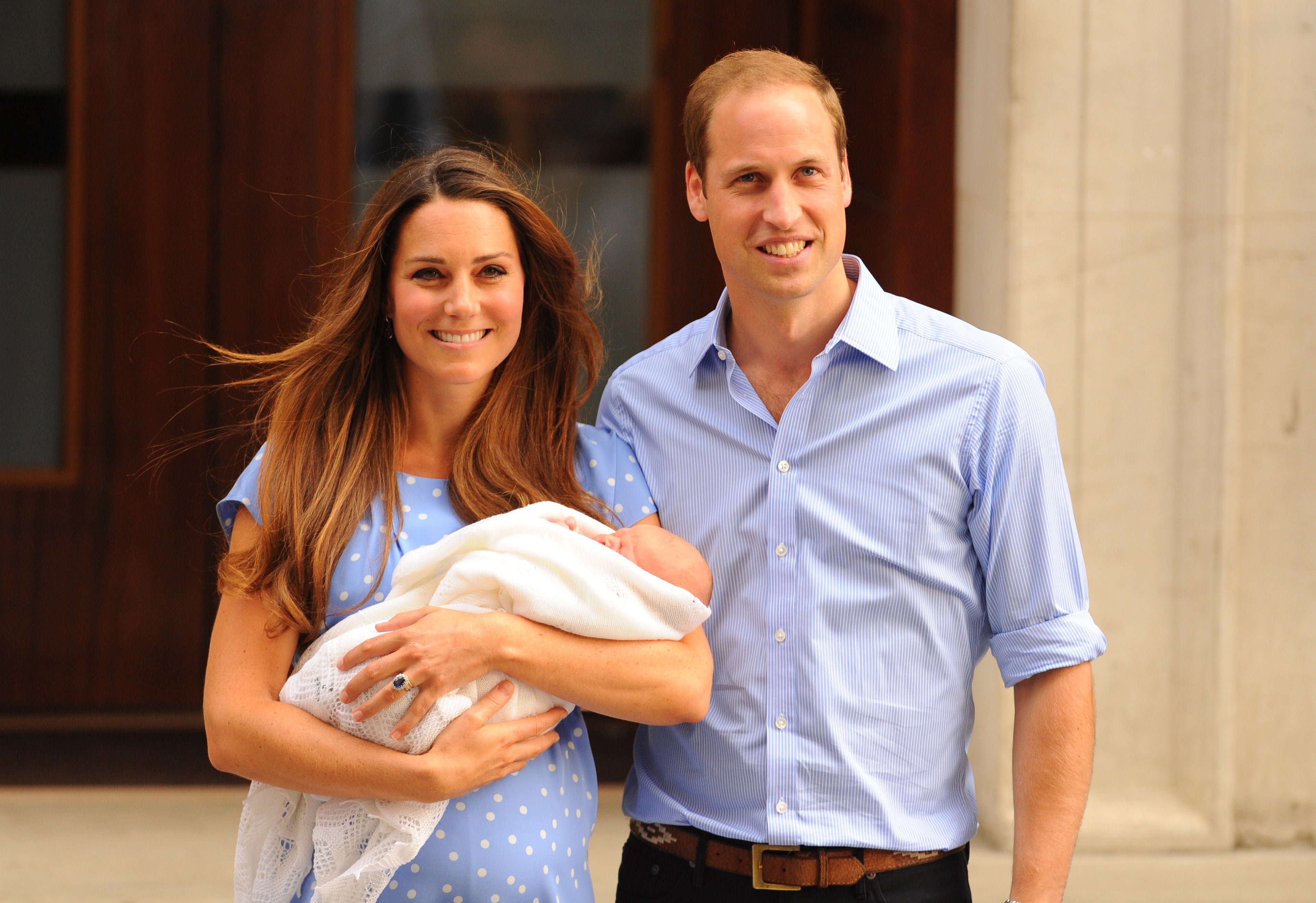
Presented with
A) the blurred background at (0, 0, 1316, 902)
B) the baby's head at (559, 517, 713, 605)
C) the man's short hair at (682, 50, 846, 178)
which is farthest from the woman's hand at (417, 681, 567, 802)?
the blurred background at (0, 0, 1316, 902)

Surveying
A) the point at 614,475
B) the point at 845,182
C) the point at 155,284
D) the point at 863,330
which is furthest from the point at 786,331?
the point at 155,284

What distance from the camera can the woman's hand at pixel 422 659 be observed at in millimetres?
1623

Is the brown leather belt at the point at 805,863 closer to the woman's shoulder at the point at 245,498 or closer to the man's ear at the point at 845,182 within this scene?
the woman's shoulder at the point at 245,498

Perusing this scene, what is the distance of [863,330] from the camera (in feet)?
6.12

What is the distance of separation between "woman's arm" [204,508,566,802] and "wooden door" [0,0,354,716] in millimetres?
Result: 2256

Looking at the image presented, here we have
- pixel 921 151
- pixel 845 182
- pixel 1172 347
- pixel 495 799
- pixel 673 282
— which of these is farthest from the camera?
pixel 673 282

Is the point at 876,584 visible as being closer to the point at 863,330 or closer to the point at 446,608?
the point at 863,330

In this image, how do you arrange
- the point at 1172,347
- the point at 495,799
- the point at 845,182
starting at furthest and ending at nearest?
the point at 1172,347, the point at 845,182, the point at 495,799

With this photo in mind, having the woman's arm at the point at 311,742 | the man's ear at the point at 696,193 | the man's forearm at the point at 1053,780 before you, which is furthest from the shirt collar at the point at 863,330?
the woman's arm at the point at 311,742

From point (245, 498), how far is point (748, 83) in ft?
3.25

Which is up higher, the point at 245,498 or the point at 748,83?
the point at 748,83

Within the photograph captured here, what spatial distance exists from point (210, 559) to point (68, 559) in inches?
17.3

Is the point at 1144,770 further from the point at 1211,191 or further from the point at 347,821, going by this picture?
the point at 347,821

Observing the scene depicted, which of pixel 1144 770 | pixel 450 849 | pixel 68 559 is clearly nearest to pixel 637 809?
pixel 450 849
